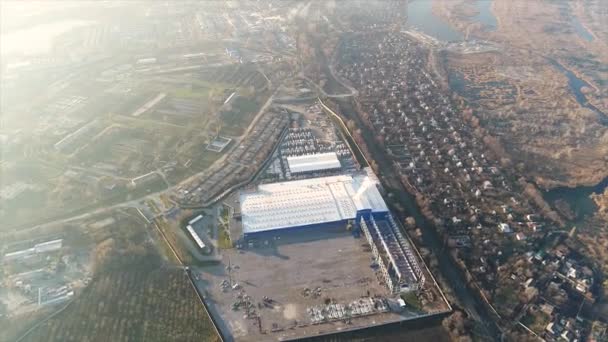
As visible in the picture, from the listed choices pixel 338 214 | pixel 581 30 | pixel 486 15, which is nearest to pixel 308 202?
pixel 338 214

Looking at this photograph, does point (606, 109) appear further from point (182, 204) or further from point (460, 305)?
point (182, 204)

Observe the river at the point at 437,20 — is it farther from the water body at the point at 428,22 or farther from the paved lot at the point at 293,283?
the paved lot at the point at 293,283

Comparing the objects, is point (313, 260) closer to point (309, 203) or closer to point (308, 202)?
point (309, 203)

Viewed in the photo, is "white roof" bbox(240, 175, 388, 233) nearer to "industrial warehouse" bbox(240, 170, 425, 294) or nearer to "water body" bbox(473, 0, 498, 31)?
"industrial warehouse" bbox(240, 170, 425, 294)

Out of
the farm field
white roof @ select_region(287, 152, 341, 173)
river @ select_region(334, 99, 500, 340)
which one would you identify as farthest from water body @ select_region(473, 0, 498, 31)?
the farm field

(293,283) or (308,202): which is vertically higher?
(308,202)

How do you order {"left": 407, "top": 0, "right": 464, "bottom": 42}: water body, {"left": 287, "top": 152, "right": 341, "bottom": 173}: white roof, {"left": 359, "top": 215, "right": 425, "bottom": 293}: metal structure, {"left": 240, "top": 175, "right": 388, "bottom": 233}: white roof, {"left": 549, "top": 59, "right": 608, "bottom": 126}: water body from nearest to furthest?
1. {"left": 359, "top": 215, "right": 425, "bottom": 293}: metal structure
2. {"left": 240, "top": 175, "right": 388, "bottom": 233}: white roof
3. {"left": 287, "top": 152, "right": 341, "bottom": 173}: white roof
4. {"left": 549, "top": 59, "right": 608, "bottom": 126}: water body
5. {"left": 407, "top": 0, "right": 464, "bottom": 42}: water body

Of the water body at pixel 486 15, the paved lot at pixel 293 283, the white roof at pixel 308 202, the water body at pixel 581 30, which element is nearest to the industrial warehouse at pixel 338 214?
the white roof at pixel 308 202
